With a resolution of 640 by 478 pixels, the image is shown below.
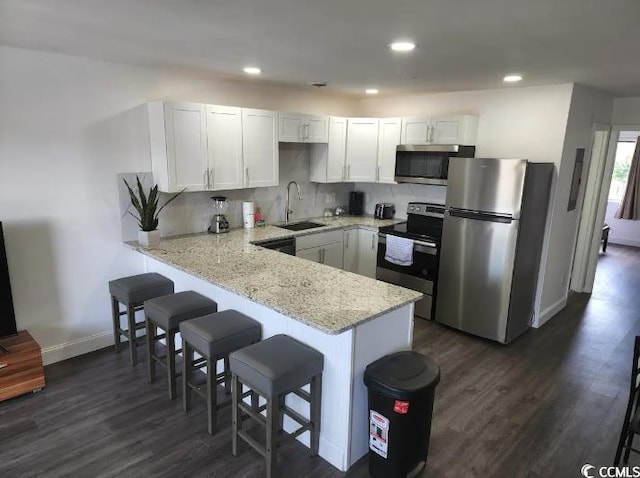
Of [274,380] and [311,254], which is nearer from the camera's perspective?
[274,380]

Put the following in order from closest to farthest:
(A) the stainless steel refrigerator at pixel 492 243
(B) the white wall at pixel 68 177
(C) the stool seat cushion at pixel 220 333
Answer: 1. (C) the stool seat cushion at pixel 220 333
2. (B) the white wall at pixel 68 177
3. (A) the stainless steel refrigerator at pixel 492 243

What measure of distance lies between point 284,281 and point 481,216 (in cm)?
211

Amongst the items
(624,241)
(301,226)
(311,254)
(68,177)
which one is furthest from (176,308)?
(624,241)

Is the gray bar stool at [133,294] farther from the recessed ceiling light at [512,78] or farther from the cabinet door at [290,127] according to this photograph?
the recessed ceiling light at [512,78]

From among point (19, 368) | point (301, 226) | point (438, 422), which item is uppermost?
point (301, 226)

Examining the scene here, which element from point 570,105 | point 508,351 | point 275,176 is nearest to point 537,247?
point 508,351

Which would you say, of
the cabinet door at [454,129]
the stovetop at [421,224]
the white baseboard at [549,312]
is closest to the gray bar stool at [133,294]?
the stovetop at [421,224]

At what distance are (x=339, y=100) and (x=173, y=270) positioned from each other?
3108 millimetres

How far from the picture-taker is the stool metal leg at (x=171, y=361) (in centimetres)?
282

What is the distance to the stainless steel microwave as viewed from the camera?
167 inches

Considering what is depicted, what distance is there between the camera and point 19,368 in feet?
9.52

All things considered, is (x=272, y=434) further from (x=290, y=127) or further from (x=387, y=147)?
(x=387, y=147)

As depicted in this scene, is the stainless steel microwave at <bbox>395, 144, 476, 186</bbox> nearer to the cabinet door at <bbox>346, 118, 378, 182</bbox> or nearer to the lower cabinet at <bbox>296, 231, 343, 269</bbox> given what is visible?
the cabinet door at <bbox>346, 118, 378, 182</bbox>

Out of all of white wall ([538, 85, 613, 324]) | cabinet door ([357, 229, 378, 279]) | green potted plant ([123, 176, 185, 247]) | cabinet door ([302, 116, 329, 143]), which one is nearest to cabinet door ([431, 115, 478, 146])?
white wall ([538, 85, 613, 324])
